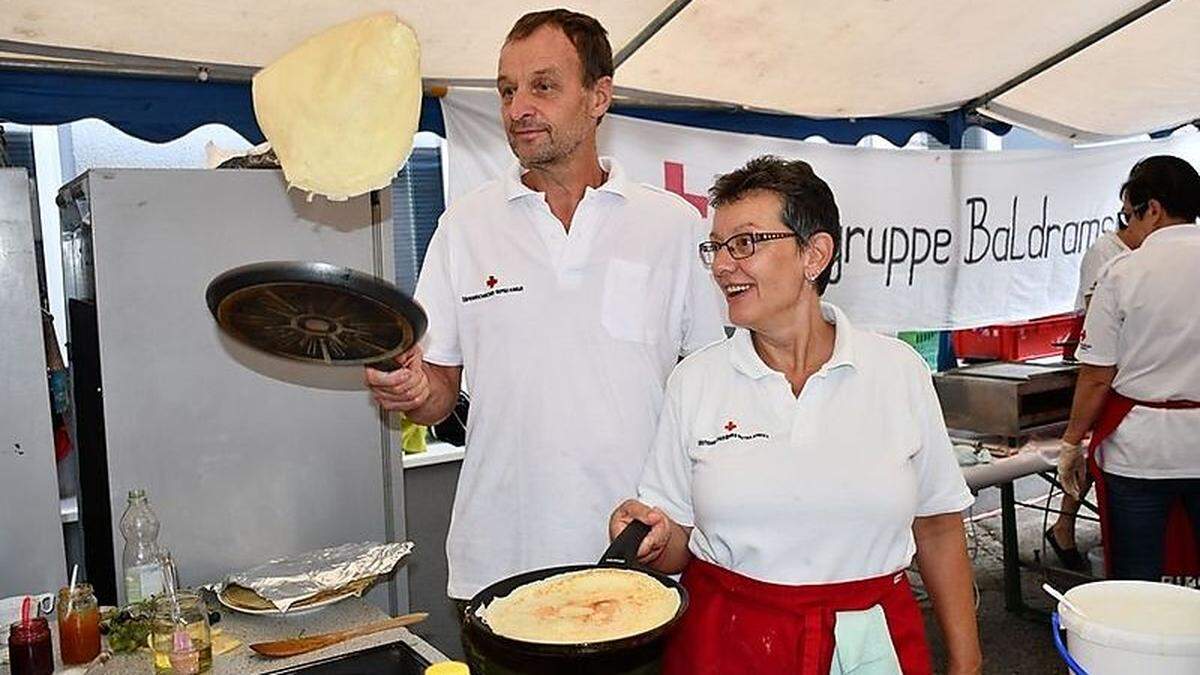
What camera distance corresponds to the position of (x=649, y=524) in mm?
1580

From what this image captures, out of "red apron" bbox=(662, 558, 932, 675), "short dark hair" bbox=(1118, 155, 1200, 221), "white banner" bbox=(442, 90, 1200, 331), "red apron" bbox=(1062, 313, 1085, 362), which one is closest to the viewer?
"red apron" bbox=(662, 558, 932, 675)

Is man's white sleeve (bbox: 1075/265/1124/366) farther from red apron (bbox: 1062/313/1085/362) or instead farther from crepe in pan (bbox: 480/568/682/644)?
crepe in pan (bbox: 480/568/682/644)

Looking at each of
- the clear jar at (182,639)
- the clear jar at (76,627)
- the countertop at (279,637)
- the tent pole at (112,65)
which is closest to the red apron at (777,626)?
the countertop at (279,637)

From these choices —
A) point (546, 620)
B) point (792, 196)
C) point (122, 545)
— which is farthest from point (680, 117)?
point (546, 620)

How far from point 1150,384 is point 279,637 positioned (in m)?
2.83

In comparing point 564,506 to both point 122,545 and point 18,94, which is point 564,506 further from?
point 18,94

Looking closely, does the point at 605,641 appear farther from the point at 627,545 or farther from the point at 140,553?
the point at 140,553

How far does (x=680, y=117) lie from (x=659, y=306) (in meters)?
2.08

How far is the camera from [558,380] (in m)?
1.76

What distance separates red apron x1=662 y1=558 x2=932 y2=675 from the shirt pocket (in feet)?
1.53

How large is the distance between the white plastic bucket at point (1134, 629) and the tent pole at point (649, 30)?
2.04 metres

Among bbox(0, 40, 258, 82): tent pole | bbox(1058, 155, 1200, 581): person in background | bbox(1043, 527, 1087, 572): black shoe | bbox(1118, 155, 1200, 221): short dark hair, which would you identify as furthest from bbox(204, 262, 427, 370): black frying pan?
bbox(1043, 527, 1087, 572): black shoe

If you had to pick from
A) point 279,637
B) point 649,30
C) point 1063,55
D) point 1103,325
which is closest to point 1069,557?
point 1103,325

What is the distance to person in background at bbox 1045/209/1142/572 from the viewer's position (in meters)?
3.41
